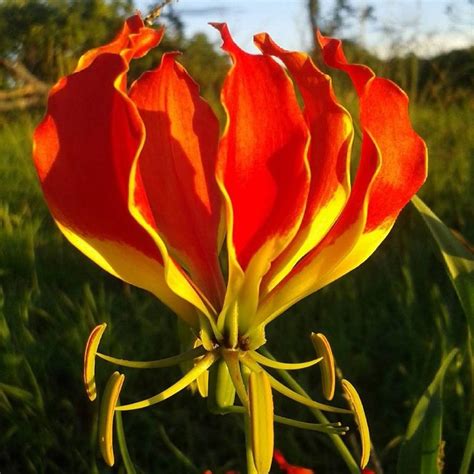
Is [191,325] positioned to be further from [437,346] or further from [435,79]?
[435,79]

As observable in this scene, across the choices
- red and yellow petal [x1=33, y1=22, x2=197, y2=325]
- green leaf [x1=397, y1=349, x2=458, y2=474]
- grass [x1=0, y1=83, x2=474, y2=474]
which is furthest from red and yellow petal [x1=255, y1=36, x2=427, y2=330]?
grass [x1=0, y1=83, x2=474, y2=474]

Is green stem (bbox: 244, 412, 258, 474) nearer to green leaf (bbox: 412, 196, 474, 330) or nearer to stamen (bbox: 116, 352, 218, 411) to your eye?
stamen (bbox: 116, 352, 218, 411)

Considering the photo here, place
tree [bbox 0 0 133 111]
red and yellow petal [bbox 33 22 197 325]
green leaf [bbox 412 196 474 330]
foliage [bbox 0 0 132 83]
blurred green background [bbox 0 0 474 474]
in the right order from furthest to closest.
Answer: foliage [bbox 0 0 132 83] < tree [bbox 0 0 133 111] < blurred green background [bbox 0 0 474 474] < green leaf [bbox 412 196 474 330] < red and yellow petal [bbox 33 22 197 325]

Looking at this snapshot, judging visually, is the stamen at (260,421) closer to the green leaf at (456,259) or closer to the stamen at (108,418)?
the stamen at (108,418)

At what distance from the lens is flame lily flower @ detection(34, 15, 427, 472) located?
19.6 inches

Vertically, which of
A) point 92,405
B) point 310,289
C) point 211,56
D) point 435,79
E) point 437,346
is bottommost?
point 435,79

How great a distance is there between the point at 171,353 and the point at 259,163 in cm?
102

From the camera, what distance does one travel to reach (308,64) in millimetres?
502

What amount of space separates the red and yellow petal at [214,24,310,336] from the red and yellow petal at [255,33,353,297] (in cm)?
2

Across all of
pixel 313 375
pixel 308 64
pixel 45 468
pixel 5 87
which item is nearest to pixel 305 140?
pixel 308 64

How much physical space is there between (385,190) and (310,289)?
0.09m

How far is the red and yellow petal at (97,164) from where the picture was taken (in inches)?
19.3

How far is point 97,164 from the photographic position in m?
0.51

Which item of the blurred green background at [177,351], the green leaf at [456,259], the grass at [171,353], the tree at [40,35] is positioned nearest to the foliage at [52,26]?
the tree at [40,35]
